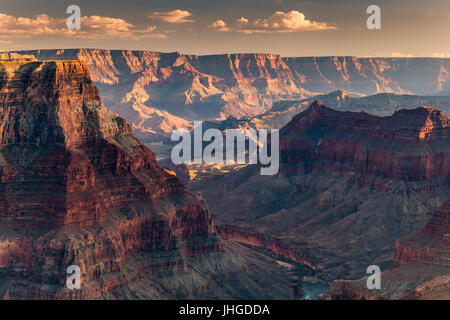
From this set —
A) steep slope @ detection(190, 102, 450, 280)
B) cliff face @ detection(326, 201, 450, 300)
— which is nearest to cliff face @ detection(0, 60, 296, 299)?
cliff face @ detection(326, 201, 450, 300)

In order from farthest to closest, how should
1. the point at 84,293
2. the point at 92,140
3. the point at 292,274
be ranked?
1. the point at 292,274
2. the point at 92,140
3. the point at 84,293

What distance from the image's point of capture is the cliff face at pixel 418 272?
96.9 metres

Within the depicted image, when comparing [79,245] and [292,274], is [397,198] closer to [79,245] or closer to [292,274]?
[292,274]

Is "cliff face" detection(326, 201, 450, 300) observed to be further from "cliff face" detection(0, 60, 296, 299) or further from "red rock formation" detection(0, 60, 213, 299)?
"red rock formation" detection(0, 60, 213, 299)

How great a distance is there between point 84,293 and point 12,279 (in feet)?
40.5

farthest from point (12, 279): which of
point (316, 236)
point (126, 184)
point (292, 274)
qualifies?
point (316, 236)

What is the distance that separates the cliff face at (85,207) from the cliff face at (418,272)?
2590cm

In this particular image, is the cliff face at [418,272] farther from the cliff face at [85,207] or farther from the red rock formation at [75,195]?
the red rock formation at [75,195]

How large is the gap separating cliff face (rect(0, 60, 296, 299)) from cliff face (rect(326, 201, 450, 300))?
1020 inches

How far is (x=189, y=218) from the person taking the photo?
440 ft

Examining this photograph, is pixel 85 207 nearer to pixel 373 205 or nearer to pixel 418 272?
pixel 418 272

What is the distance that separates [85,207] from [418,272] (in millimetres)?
51810

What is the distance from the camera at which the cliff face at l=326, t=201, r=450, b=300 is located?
96875 millimetres

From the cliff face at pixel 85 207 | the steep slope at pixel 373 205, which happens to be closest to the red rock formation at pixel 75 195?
the cliff face at pixel 85 207
